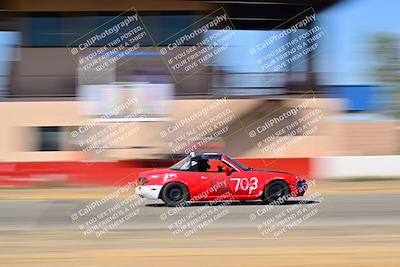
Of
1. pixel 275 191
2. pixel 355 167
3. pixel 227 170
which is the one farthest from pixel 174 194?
pixel 355 167

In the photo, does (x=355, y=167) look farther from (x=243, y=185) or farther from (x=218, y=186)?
(x=218, y=186)

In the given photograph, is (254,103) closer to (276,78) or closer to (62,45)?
(276,78)

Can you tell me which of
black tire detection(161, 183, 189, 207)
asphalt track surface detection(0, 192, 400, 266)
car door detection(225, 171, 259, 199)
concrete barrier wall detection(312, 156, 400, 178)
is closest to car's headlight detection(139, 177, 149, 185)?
black tire detection(161, 183, 189, 207)

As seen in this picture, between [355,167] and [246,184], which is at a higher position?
[355,167]

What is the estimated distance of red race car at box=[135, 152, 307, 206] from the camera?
1428 centimetres

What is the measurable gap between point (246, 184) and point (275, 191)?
0.62 m

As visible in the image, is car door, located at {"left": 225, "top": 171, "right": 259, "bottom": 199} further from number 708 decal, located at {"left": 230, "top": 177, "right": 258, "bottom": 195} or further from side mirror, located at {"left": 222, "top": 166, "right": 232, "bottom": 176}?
side mirror, located at {"left": 222, "top": 166, "right": 232, "bottom": 176}

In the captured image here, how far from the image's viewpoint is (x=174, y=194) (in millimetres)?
14281

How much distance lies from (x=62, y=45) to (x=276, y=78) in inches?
315

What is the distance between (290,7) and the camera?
26.9 metres

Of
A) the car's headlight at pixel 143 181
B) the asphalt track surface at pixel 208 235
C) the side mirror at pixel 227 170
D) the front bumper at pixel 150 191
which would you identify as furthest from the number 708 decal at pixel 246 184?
the car's headlight at pixel 143 181

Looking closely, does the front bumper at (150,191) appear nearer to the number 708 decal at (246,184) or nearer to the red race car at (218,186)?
the red race car at (218,186)

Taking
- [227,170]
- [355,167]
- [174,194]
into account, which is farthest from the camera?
[355,167]

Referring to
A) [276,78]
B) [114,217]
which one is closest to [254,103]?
[276,78]
